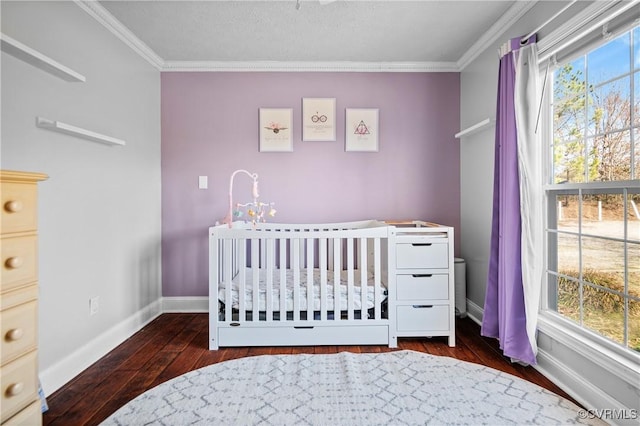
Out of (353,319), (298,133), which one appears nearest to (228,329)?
(353,319)

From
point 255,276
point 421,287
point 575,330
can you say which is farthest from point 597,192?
point 255,276

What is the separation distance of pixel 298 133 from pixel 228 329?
172 centimetres

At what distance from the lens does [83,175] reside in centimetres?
201

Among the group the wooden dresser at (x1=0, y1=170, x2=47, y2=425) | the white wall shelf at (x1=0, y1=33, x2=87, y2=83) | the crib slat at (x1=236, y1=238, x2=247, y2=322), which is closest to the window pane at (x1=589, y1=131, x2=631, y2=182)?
the crib slat at (x1=236, y1=238, x2=247, y2=322)

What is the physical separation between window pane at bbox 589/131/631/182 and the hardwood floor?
109 centimetres

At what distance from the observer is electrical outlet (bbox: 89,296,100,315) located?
207 centimetres

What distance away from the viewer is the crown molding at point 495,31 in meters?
2.06

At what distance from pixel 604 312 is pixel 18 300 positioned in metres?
2.43

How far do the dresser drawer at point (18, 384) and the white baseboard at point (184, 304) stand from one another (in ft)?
5.89

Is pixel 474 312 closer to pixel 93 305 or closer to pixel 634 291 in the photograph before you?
pixel 634 291

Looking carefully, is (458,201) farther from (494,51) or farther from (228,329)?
(228,329)

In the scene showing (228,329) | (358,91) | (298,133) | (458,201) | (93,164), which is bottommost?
(228,329)

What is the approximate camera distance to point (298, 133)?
3021 mm

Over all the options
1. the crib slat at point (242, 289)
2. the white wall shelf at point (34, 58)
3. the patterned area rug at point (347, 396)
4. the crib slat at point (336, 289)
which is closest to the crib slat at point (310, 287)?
the crib slat at point (336, 289)
